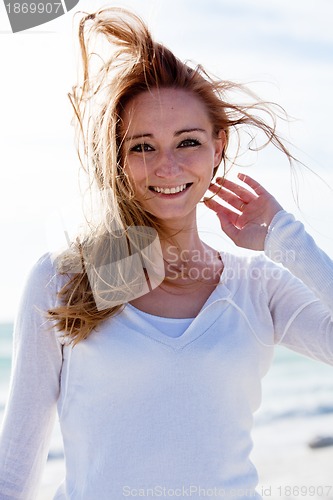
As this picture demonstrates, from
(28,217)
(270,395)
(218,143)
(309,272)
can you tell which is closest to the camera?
(309,272)

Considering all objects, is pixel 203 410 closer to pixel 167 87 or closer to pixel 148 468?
pixel 148 468

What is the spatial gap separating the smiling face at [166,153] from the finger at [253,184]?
20 centimetres

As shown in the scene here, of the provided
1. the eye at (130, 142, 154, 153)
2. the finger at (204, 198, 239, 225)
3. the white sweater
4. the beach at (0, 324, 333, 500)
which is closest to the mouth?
the eye at (130, 142, 154, 153)

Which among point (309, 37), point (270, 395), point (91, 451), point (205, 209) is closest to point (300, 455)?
point (270, 395)

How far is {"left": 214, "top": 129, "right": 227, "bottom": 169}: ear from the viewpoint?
3139 millimetres

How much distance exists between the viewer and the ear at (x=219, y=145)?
3139 millimetres

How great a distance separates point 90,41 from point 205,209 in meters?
0.72

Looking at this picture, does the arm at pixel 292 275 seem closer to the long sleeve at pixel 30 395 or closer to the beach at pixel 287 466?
the long sleeve at pixel 30 395

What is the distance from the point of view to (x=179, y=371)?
2568 mm

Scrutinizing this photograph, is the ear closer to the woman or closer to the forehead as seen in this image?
the woman

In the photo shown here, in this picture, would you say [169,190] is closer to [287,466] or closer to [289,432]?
[287,466]

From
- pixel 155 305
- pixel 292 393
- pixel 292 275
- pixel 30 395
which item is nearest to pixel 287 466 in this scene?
pixel 292 393

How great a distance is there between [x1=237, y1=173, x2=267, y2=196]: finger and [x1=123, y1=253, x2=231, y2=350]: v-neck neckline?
382 mm

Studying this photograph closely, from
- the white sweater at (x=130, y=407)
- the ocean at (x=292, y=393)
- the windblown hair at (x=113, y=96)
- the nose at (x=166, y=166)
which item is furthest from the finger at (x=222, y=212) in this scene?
the ocean at (x=292, y=393)
